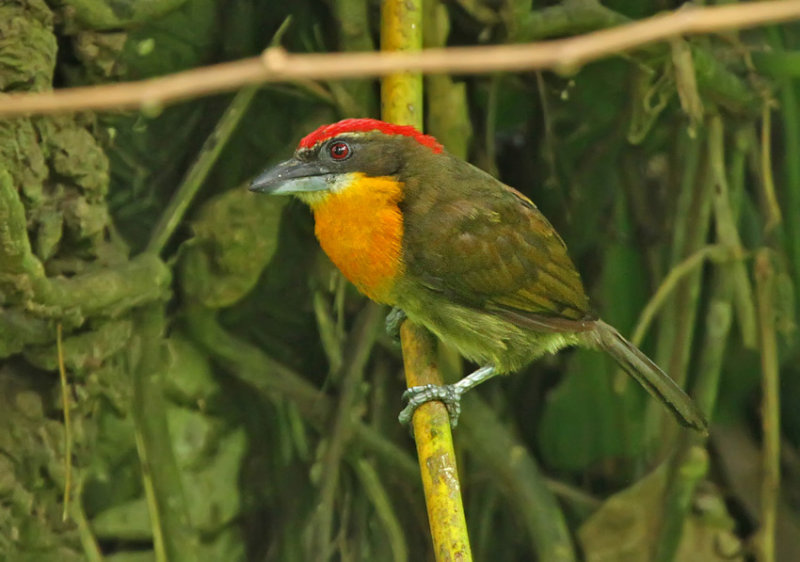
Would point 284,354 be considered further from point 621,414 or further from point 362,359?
point 621,414

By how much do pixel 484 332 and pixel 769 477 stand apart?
1.08 meters

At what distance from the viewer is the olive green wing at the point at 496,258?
2111 millimetres

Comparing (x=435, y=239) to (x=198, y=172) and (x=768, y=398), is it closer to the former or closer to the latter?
(x=198, y=172)

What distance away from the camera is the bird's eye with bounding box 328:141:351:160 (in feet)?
6.85

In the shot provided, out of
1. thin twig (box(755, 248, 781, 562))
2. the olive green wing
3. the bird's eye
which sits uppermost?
the bird's eye

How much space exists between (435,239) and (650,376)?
595 millimetres

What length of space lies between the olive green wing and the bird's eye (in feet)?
0.64

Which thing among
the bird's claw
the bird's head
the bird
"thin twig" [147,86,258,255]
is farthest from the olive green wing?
"thin twig" [147,86,258,255]

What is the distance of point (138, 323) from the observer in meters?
2.35

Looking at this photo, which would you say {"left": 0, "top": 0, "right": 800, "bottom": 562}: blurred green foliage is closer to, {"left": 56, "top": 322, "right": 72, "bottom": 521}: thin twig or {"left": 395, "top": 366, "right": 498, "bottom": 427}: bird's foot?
{"left": 56, "top": 322, "right": 72, "bottom": 521}: thin twig

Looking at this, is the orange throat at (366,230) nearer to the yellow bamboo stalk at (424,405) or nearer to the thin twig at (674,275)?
the yellow bamboo stalk at (424,405)

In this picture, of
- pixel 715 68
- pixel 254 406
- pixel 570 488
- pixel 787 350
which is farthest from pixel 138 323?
pixel 787 350

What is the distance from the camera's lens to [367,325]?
8.62 feet

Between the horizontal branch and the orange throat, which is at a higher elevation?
the orange throat
